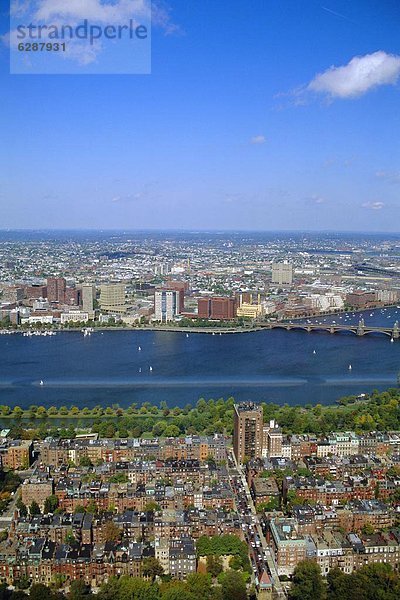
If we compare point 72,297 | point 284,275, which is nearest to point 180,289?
point 72,297

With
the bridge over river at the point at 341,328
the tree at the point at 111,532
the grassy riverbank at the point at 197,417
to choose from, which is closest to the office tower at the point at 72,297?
the bridge over river at the point at 341,328

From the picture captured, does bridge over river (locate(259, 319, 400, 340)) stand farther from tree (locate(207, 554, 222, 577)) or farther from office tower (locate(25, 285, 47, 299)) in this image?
tree (locate(207, 554, 222, 577))

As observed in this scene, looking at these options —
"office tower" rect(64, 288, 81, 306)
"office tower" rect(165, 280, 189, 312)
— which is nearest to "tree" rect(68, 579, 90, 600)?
"office tower" rect(165, 280, 189, 312)

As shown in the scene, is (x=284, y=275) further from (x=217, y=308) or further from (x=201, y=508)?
(x=201, y=508)

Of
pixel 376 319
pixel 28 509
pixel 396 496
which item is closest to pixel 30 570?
pixel 28 509

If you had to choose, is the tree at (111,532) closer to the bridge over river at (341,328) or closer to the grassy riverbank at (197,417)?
the grassy riverbank at (197,417)
